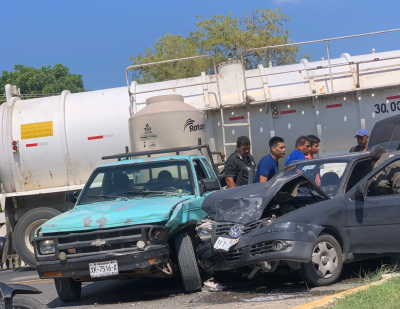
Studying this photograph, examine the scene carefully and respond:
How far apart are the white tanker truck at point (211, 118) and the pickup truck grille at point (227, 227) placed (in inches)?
202

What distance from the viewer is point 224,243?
700 centimetres

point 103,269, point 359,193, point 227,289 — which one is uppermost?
point 359,193

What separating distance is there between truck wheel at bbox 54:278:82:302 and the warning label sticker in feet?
18.2

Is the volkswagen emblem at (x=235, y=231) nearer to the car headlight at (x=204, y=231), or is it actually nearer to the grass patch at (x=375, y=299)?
the car headlight at (x=204, y=231)

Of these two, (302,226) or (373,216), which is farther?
(373,216)

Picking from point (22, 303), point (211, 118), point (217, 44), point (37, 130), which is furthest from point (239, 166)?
point (217, 44)

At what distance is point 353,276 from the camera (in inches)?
295

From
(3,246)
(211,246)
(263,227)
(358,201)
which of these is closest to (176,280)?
(211,246)

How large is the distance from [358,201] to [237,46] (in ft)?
96.3

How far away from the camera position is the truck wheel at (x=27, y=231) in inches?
486

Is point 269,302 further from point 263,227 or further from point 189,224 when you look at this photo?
point 189,224

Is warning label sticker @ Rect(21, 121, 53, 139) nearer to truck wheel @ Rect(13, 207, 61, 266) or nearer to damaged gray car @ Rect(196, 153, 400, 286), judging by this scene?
truck wheel @ Rect(13, 207, 61, 266)

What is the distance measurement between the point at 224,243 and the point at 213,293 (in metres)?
0.75

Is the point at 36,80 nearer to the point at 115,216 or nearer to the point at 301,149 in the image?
the point at 301,149
